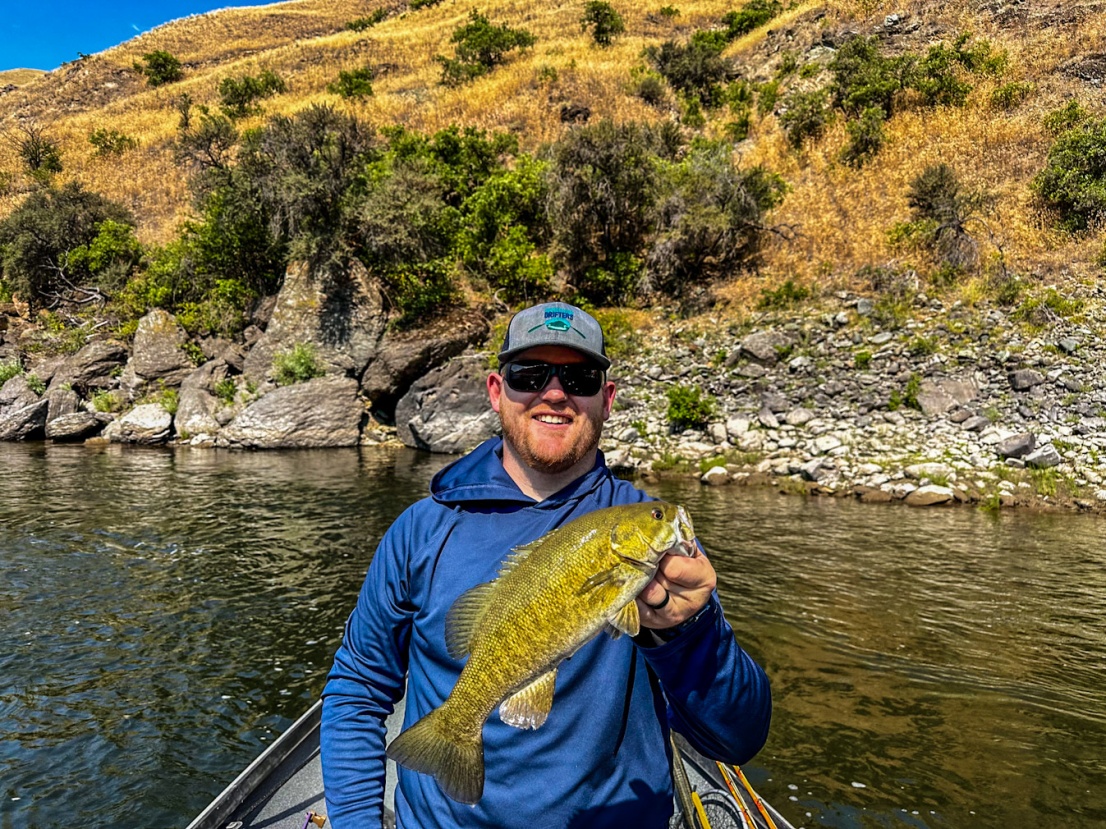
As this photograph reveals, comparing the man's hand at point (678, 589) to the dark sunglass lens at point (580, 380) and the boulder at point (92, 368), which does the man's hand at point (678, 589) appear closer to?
the dark sunglass lens at point (580, 380)

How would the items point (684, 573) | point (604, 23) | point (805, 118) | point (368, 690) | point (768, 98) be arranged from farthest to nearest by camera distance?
1. point (604, 23)
2. point (768, 98)
3. point (805, 118)
4. point (368, 690)
5. point (684, 573)

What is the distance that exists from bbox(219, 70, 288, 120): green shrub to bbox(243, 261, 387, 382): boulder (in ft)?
116

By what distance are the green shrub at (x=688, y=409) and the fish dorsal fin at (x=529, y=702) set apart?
19.3 metres

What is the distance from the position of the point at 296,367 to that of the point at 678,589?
28.0m

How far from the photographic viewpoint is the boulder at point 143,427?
87.9 feet

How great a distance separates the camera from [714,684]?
1.99 metres

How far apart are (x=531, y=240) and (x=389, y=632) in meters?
30.8

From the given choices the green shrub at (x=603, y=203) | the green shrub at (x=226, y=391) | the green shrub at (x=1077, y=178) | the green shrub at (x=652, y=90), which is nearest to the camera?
the green shrub at (x=1077, y=178)

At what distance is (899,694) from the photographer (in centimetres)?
700

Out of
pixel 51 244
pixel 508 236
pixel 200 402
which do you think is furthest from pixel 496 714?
pixel 51 244

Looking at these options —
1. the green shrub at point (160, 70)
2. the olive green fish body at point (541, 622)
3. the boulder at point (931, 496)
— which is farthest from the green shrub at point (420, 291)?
the green shrub at point (160, 70)

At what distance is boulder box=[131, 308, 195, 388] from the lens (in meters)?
30.0

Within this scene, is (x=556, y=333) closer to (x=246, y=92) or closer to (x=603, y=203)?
(x=603, y=203)

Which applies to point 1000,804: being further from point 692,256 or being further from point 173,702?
point 692,256
